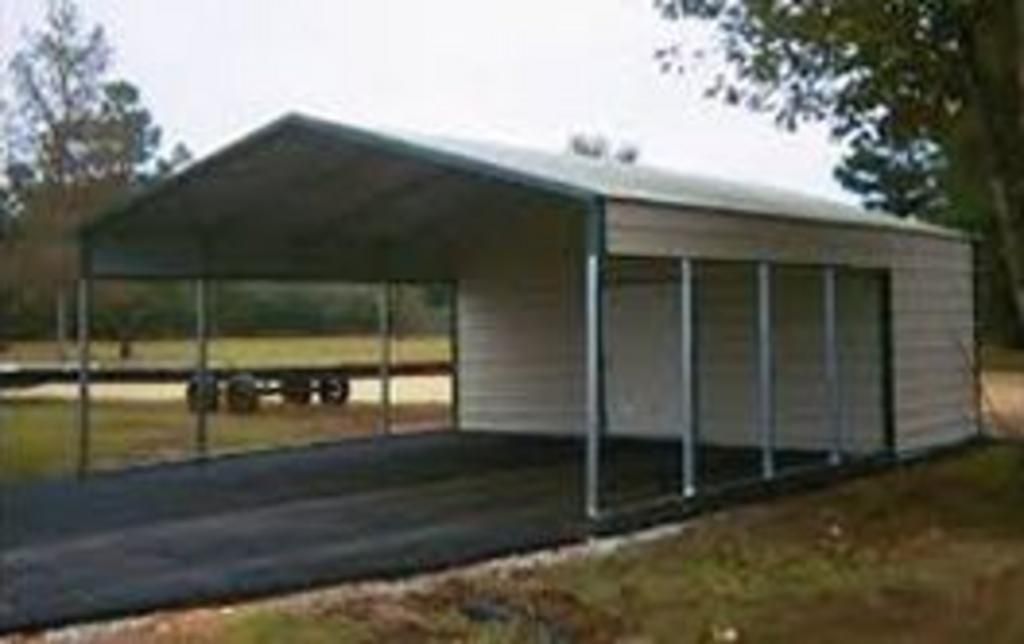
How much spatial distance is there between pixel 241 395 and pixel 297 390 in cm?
190

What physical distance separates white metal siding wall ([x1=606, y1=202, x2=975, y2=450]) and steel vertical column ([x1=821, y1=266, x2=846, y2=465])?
12.7 inches

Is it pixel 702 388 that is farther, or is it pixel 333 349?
pixel 333 349

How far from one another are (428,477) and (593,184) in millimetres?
4269

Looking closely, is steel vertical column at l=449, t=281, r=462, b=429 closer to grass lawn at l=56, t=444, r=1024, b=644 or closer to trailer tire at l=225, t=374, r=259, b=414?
trailer tire at l=225, t=374, r=259, b=414

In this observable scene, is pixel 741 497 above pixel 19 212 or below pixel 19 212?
below

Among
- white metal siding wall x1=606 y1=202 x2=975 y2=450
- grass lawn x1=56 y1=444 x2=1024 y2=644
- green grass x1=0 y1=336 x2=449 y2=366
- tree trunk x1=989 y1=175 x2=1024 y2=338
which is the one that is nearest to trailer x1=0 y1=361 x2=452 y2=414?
green grass x1=0 y1=336 x2=449 y2=366

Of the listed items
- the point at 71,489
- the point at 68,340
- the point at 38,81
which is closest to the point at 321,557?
the point at 71,489

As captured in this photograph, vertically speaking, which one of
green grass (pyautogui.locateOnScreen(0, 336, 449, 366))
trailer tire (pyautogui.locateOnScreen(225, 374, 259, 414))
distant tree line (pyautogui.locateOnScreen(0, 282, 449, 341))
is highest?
distant tree line (pyautogui.locateOnScreen(0, 282, 449, 341))

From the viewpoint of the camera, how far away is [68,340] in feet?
163

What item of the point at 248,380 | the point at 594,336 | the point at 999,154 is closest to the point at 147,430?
the point at 248,380

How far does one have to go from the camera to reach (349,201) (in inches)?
766

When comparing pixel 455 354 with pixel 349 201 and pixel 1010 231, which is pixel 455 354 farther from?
pixel 1010 231

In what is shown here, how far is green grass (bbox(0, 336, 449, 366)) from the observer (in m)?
47.0

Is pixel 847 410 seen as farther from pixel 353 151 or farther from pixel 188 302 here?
pixel 188 302
